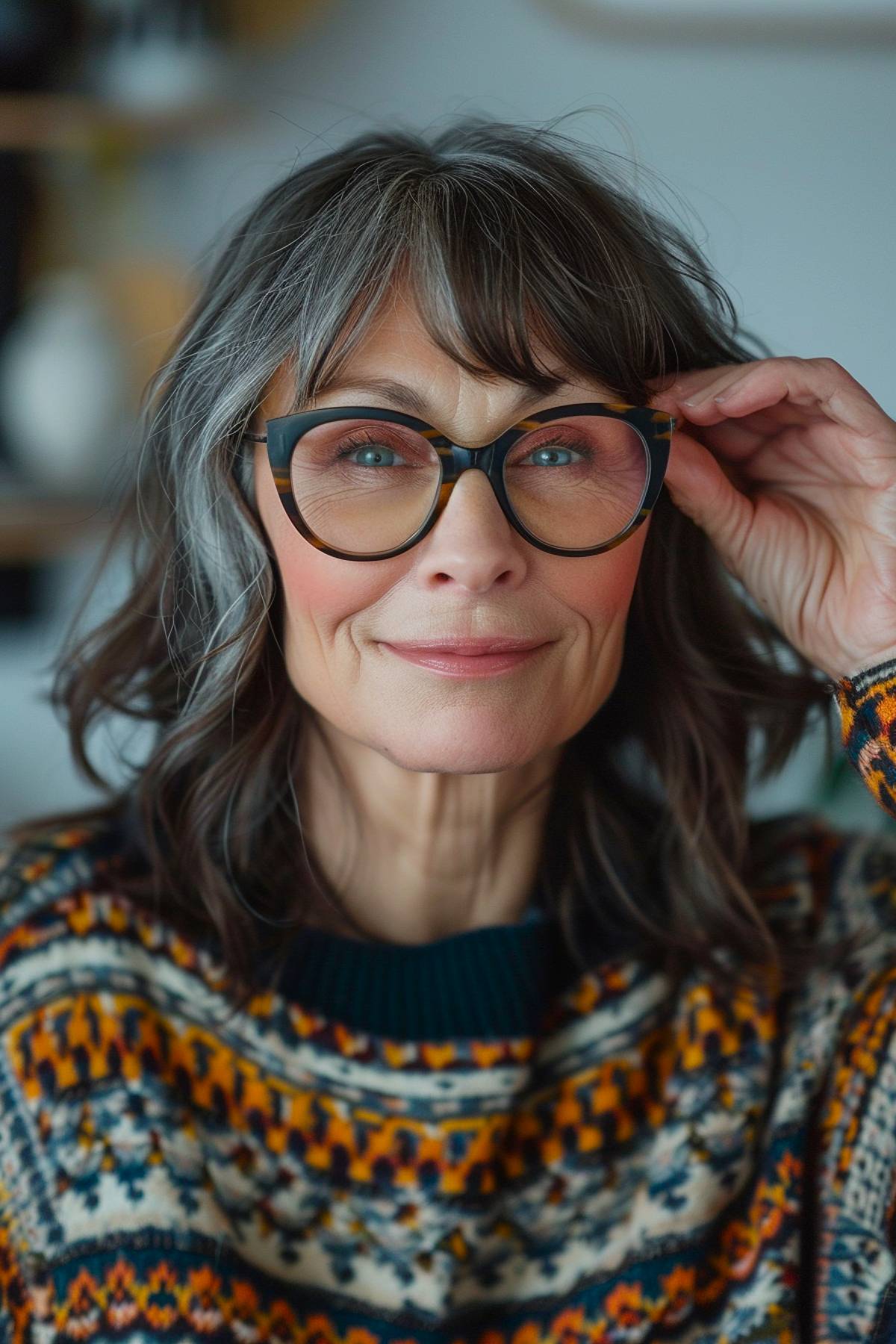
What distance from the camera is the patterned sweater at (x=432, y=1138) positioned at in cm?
103

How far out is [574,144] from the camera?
3.48 ft

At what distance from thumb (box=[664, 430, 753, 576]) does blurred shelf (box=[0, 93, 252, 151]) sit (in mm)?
1226

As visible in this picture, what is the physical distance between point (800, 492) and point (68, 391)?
50.4 inches

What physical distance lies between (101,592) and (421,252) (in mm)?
563

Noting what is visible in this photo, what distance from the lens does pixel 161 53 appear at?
1935 mm

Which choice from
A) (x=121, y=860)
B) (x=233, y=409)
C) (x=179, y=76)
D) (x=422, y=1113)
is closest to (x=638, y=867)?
(x=422, y=1113)

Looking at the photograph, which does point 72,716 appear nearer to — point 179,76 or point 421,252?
point 421,252

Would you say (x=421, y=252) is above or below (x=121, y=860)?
above

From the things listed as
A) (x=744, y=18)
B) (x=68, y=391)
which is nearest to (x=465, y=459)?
(x=68, y=391)

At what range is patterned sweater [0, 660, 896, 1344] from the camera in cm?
103

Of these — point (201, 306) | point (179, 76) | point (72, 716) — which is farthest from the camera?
point (179, 76)

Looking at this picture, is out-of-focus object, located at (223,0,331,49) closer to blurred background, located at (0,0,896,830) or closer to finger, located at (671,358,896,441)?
blurred background, located at (0,0,896,830)

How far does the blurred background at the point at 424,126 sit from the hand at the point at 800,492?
2.96 feet

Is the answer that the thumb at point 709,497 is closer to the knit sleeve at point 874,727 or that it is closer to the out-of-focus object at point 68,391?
the knit sleeve at point 874,727
